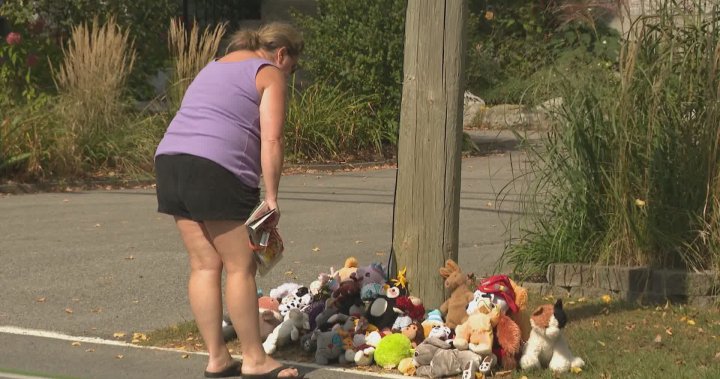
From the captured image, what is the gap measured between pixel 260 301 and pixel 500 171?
396 inches

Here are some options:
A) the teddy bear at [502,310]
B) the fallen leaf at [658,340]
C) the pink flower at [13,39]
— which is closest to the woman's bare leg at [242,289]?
the teddy bear at [502,310]

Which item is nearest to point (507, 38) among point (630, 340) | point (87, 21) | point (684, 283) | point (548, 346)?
point (87, 21)

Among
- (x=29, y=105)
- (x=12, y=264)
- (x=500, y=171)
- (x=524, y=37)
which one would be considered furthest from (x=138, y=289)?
(x=524, y=37)

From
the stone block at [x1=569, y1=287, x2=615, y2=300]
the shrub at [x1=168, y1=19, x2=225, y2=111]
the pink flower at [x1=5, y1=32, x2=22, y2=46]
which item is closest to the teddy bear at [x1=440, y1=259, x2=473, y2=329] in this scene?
the stone block at [x1=569, y1=287, x2=615, y2=300]

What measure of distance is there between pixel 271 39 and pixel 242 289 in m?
1.19

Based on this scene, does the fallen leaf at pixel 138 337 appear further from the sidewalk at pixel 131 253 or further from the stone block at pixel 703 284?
the stone block at pixel 703 284

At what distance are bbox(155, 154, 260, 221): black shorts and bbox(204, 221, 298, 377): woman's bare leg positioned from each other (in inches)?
2.7

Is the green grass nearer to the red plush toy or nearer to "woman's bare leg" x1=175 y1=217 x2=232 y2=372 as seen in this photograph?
the red plush toy

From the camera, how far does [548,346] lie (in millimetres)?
6355

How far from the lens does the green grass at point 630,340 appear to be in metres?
6.36

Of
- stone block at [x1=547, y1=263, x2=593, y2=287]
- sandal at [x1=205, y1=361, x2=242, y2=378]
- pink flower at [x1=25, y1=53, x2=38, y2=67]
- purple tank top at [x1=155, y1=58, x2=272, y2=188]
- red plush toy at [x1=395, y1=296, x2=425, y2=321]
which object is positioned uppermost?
purple tank top at [x1=155, y1=58, x2=272, y2=188]

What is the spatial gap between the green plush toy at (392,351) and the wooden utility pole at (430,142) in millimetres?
561

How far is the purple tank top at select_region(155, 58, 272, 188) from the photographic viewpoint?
6.09m

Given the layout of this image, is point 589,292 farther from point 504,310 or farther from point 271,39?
point 271,39
